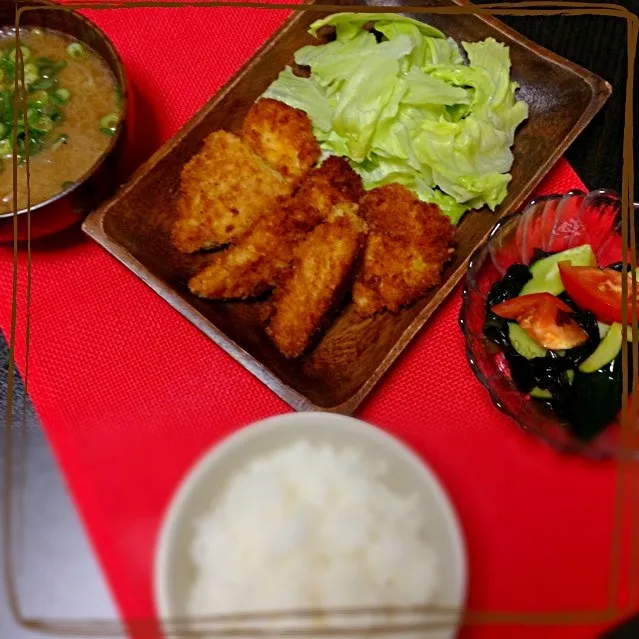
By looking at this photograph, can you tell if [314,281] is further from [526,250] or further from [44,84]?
[44,84]

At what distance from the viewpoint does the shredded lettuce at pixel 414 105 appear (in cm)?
185

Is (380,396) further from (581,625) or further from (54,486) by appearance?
(54,486)

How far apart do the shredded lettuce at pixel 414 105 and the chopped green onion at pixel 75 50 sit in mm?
519

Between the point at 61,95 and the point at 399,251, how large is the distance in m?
1.00

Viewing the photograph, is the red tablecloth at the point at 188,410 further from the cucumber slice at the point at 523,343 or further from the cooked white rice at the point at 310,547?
the cucumber slice at the point at 523,343

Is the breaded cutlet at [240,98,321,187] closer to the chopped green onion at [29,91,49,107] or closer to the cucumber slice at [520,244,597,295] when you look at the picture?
the chopped green onion at [29,91,49,107]

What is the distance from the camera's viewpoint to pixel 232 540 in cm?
65

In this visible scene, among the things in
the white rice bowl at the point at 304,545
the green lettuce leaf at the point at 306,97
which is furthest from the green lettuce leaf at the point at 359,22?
the white rice bowl at the point at 304,545

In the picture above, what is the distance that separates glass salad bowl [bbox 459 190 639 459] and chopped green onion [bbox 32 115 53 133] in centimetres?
115

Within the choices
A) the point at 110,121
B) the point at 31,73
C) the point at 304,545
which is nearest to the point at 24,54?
the point at 31,73

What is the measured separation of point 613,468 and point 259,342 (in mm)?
1151

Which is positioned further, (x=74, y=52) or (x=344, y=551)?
(x=74, y=52)

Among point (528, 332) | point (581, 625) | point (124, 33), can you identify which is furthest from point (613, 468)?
point (124, 33)

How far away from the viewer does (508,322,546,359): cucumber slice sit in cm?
151
